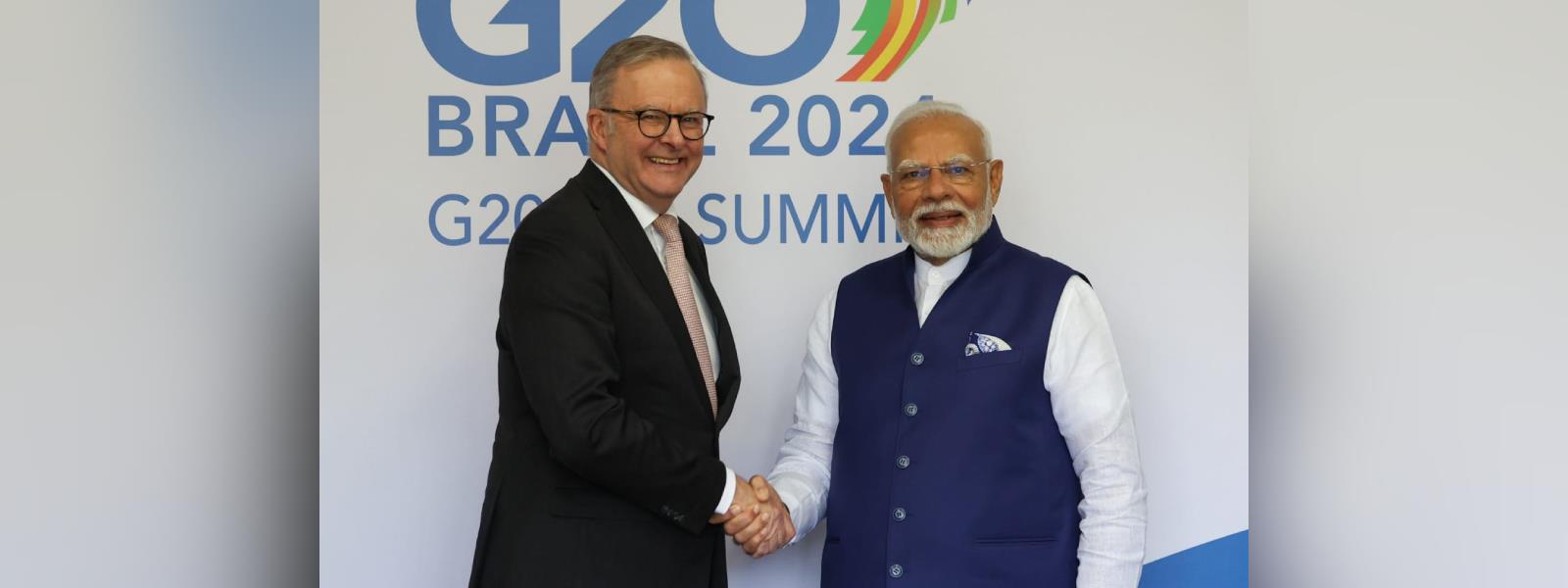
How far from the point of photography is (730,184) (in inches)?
119

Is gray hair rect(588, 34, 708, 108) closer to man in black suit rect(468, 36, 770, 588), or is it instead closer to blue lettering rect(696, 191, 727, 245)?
man in black suit rect(468, 36, 770, 588)

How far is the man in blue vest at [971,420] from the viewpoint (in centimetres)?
225

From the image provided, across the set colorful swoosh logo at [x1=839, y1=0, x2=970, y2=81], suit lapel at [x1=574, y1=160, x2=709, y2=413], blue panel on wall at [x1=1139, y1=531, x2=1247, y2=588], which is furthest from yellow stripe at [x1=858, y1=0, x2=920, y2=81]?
blue panel on wall at [x1=1139, y1=531, x2=1247, y2=588]

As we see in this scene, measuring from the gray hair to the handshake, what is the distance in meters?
0.75

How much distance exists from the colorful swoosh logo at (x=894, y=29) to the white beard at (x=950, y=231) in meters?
0.72

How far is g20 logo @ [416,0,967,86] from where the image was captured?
9.85 ft

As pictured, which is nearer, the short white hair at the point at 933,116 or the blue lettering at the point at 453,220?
the short white hair at the point at 933,116

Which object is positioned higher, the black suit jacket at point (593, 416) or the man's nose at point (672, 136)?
the man's nose at point (672, 136)

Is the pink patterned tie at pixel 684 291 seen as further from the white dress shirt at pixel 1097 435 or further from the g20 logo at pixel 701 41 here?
the g20 logo at pixel 701 41
